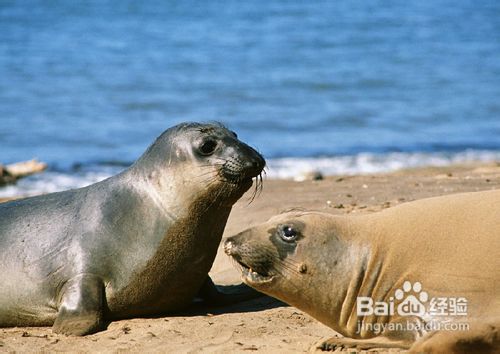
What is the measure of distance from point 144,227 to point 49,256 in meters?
0.61

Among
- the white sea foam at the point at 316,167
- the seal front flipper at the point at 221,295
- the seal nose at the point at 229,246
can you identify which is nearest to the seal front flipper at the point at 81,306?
the seal front flipper at the point at 221,295

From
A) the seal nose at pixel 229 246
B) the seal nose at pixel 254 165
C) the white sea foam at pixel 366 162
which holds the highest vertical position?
the seal nose at pixel 254 165

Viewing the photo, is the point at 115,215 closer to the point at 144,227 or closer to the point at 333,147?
the point at 144,227

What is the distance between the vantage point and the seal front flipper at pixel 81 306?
6.13m

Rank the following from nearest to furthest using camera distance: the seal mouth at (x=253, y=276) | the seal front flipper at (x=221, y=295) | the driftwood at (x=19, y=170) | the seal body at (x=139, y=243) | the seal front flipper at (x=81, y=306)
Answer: the seal mouth at (x=253, y=276), the seal front flipper at (x=81, y=306), the seal body at (x=139, y=243), the seal front flipper at (x=221, y=295), the driftwood at (x=19, y=170)

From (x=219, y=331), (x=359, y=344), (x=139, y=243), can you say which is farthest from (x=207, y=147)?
(x=359, y=344)

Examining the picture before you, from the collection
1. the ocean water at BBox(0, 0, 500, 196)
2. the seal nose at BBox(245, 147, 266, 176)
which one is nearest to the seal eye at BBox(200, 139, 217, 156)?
the seal nose at BBox(245, 147, 266, 176)

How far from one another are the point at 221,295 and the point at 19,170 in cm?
697

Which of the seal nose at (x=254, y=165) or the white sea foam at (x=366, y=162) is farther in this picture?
the white sea foam at (x=366, y=162)

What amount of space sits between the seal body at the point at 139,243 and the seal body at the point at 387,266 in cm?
116

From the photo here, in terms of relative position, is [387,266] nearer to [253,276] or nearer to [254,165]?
[253,276]

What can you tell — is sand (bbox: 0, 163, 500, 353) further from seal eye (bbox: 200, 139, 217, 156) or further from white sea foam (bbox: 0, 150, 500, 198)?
white sea foam (bbox: 0, 150, 500, 198)

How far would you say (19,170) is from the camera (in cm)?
1316

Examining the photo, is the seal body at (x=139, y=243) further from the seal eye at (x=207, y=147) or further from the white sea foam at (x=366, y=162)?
the white sea foam at (x=366, y=162)
